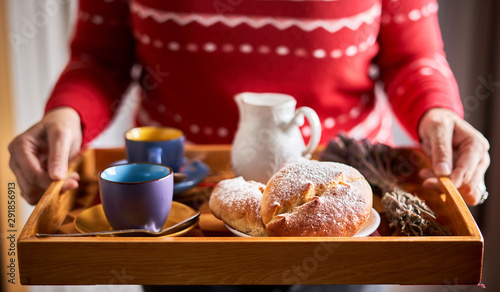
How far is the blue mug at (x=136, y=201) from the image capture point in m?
0.69

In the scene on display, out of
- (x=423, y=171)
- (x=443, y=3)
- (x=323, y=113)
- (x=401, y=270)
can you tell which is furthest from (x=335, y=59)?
(x=443, y=3)

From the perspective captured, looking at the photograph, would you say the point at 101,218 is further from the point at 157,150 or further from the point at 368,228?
the point at 368,228

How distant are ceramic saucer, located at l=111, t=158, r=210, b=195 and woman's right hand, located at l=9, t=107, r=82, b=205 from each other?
9 centimetres

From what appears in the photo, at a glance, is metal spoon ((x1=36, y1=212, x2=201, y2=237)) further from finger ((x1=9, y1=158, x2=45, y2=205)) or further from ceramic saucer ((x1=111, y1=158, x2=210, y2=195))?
finger ((x1=9, y1=158, x2=45, y2=205))

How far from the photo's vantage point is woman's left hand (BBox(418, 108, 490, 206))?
852 millimetres

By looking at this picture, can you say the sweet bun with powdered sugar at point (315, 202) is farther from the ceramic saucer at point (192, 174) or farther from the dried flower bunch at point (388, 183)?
the ceramic saucer at point (192, 174)

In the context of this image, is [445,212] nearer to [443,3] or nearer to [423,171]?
[423,171]

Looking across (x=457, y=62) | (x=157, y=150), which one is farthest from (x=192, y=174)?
(x=457, y=62)

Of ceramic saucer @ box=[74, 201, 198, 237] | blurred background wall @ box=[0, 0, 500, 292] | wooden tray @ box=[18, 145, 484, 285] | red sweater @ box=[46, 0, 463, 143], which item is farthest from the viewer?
blurred background wall @ box=[0, 0, 500, 292]

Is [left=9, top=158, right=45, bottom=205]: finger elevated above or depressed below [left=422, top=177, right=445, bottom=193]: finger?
below

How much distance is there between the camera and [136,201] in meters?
0.69

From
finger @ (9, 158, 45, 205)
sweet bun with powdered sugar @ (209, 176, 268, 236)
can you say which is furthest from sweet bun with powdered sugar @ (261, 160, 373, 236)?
finger @ (9, 158, 45, 205)

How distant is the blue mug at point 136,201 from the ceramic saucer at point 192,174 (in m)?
0.13

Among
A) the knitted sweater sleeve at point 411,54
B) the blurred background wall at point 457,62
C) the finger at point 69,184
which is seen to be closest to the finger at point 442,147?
the knitted sweater sleeve at point 411,54
